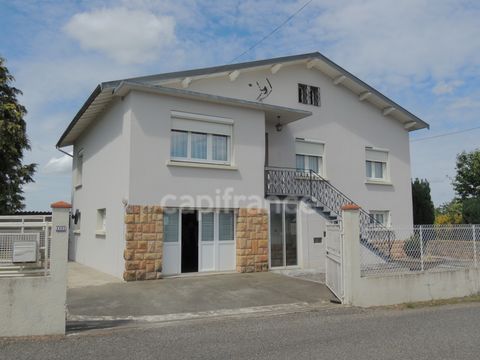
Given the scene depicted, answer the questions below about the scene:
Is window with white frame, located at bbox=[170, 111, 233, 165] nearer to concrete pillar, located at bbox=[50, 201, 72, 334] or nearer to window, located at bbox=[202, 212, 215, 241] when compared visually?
window, located at bbox=[202, 212, 215, 241]

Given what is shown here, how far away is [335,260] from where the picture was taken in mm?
10289

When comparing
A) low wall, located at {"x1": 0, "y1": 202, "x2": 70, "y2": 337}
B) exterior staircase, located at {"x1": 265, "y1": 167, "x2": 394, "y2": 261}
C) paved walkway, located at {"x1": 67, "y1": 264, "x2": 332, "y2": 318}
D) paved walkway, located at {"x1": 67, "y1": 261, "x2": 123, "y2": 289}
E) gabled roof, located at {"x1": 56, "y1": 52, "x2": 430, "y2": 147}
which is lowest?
paved walkway, located at {"x1": 67, "y1": 264, "x2": 332, "y2": 318}

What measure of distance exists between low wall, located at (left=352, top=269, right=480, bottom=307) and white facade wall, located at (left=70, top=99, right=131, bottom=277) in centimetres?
690

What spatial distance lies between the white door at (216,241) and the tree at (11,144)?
1344 centimetres

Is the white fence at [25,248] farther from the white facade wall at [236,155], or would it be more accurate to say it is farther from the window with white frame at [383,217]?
the window with white frame at [383,217]

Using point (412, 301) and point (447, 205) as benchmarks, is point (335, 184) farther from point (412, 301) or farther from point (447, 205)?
point (447, 205)

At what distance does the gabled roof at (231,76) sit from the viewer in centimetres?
1338

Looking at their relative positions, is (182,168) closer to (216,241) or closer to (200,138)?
(200,138)

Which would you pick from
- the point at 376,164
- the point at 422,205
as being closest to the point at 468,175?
the point at 422,205

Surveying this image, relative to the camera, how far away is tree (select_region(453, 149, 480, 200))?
30397 mm

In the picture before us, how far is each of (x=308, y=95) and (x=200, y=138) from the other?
19.2 ft

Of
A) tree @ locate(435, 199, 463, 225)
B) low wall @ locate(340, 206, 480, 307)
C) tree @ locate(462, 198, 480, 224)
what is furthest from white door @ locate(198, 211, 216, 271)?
tree @ locate(435, 199, 463, 225)

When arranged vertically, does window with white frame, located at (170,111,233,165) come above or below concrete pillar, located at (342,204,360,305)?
above

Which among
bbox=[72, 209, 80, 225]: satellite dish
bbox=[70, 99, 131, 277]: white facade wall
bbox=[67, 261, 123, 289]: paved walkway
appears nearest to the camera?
bbox=[67, 261, 123, 289]: paved walkway
